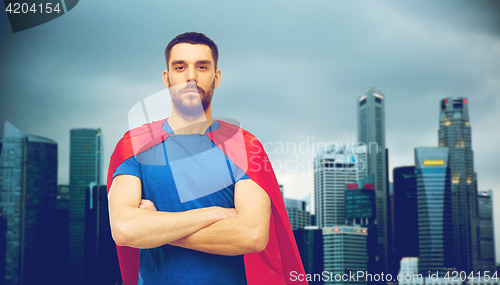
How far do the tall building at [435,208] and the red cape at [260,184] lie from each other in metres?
102

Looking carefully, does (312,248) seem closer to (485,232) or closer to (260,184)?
(485,232)

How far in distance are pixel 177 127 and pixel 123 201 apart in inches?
22.1

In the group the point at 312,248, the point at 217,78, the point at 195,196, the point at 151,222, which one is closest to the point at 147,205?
the point at 151,222

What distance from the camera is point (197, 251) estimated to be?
2.36 metres

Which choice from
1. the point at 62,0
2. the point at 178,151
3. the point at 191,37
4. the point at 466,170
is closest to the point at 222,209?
the point at 178,151

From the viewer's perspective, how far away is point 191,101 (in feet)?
8.67

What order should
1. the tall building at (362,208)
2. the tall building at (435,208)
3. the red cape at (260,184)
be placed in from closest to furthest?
1. the red cape at (260,184)
2. the tall building at (435,208)
3. the tall building at (362,208)

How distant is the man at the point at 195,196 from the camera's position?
2256 millimetres

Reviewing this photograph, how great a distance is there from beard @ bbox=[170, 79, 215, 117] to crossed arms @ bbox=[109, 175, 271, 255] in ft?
1.85

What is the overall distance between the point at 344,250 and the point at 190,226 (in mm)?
96240

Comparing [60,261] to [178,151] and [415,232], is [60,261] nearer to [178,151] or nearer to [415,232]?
[415,232]

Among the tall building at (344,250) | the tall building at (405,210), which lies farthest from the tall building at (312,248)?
the tall building at (405,210)

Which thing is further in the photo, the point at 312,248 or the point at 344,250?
the point at 344,250

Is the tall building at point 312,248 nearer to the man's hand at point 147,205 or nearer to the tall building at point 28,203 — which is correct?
the tall building at point 28,203
